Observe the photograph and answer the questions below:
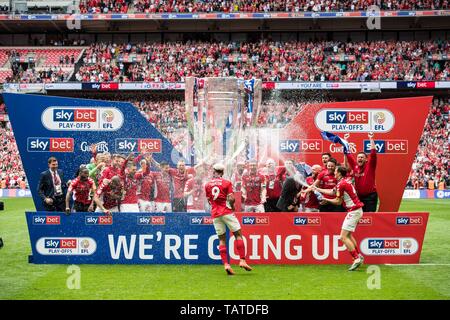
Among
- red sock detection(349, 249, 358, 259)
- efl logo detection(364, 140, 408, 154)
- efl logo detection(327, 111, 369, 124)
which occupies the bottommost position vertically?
red sock detection(349, 249, 358, 259)

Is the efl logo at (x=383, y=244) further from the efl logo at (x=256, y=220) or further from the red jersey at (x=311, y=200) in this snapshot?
the efl logo at (x=256, y=220)

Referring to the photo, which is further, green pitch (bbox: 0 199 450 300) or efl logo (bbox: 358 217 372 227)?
efl logo (bbox: 358 217 372 227)

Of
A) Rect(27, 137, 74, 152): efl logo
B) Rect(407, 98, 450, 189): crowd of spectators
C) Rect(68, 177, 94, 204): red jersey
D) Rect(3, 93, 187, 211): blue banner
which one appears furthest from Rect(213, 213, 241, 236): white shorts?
Rect(407, 98, 450, 189): crowd of spectators

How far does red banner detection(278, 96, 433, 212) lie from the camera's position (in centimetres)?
1447

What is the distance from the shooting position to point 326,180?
41.3 ft

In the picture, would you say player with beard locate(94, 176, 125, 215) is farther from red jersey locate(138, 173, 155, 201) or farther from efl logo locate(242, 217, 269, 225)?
efl logo locate(242, 217, 269, 225)

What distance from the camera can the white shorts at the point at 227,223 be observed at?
1098cm

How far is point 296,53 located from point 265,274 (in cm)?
3694

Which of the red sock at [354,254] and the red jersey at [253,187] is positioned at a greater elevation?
the red jersey at [253,187]

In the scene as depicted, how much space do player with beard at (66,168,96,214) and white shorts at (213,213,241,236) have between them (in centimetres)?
277

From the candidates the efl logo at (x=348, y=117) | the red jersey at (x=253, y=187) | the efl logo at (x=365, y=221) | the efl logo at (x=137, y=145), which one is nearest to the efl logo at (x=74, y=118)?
the efl logo at (x=137, y=145)

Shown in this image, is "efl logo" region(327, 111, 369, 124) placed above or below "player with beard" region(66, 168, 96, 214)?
above

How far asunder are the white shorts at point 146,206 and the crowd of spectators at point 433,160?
25931mm

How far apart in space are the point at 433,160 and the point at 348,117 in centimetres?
2532
